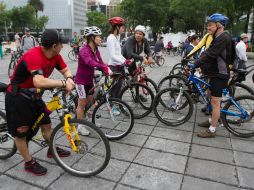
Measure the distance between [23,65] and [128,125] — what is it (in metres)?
2.16

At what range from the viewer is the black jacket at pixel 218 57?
4.05 metres

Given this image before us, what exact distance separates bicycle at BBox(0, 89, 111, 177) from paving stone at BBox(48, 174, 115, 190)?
7 cm

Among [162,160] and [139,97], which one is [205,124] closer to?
[139,97]

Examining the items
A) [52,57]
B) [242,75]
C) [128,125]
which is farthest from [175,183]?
[242,75]

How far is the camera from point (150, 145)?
165 inches

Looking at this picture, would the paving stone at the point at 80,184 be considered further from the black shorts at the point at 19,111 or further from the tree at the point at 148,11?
the tree at the point at 148,11

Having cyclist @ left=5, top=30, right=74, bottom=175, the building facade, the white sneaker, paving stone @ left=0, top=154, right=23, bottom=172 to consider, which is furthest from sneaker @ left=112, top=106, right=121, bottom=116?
the building facade

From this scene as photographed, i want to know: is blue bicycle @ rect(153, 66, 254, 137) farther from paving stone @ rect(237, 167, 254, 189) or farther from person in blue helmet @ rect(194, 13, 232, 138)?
paving stone @ rect(237, 167, 254, 189)

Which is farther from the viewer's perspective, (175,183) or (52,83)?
(175,183)

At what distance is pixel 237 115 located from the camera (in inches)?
175

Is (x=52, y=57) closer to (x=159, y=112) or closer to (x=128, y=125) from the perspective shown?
(x=128, y=125)

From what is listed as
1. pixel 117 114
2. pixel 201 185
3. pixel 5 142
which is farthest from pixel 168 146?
pixel 5 142

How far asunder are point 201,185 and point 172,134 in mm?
1604

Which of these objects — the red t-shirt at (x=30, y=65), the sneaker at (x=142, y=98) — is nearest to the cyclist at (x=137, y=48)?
the sneaker at (x=142, y=98)
